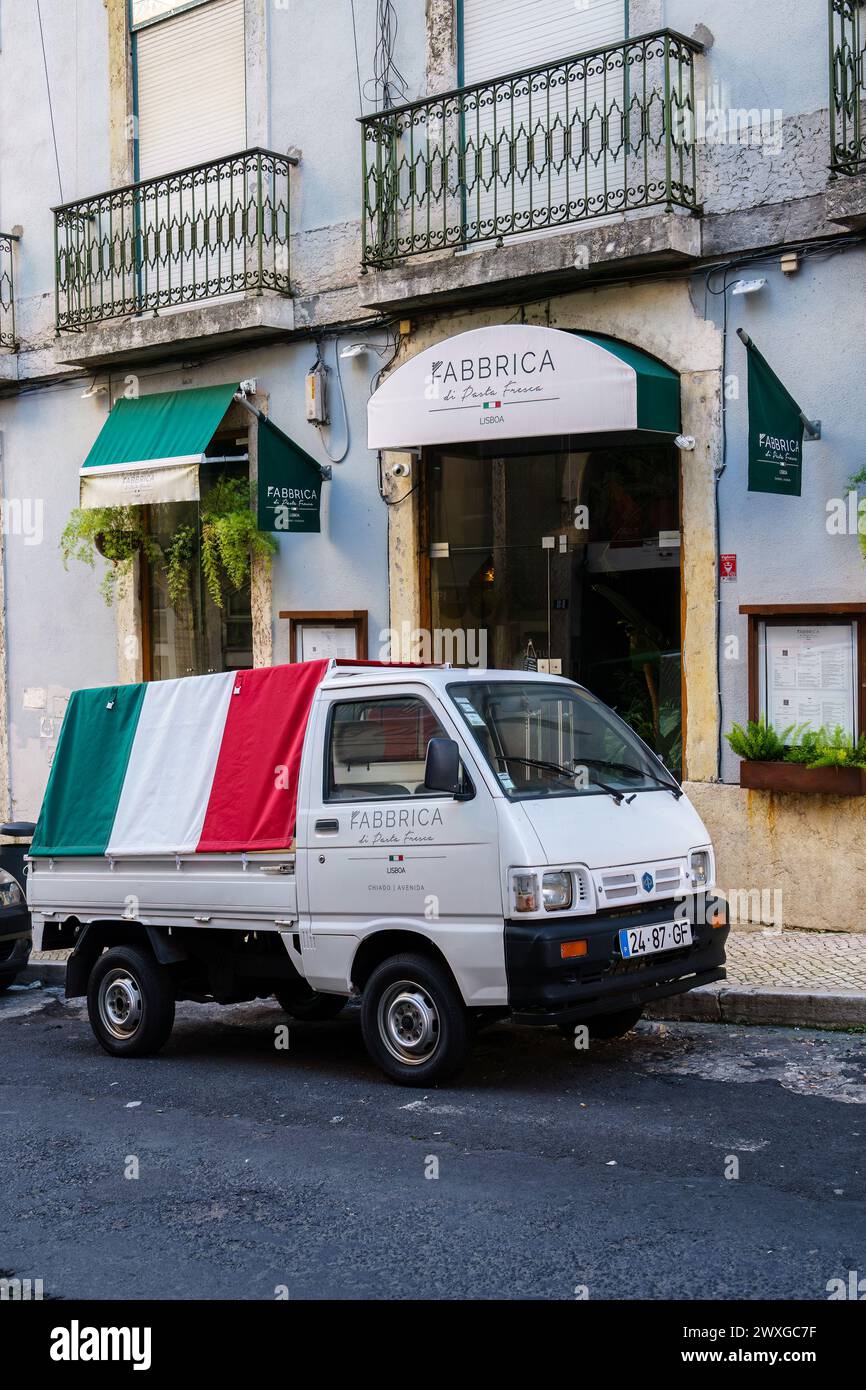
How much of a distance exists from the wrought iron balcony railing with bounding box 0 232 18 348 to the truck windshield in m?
11.4

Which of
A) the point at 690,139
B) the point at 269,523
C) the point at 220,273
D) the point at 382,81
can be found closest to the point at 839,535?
the point at 690,139

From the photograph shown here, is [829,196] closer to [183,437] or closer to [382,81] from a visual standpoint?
[382,81]

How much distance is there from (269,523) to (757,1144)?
8.61 meters

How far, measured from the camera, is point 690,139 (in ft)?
38.1

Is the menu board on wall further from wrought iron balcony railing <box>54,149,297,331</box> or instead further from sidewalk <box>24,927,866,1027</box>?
wrought iron balcony railing <box>54,149,297,331</box>

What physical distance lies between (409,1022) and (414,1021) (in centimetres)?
4

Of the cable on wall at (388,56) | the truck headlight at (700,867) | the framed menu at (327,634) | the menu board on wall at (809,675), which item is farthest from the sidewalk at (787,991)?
the cable on wall at (388,56)

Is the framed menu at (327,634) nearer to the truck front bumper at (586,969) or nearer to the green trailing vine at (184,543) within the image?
the green trailing vine at (184,543)

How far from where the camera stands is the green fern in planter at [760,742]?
10953 millimetres

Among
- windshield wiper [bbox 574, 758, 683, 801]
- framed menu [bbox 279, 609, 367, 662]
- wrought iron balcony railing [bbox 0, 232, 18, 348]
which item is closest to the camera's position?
windshield wiper [bbox 574, 758, 683, 801]

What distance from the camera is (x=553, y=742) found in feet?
26.2

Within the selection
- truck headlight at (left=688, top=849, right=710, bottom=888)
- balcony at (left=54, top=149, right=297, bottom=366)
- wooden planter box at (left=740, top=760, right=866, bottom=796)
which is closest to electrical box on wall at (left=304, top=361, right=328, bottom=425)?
balcony at (left=54, top=149, right=297, bottom=366)

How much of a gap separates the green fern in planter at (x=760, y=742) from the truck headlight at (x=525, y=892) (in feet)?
14.2

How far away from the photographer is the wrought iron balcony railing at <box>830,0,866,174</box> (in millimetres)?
10523
